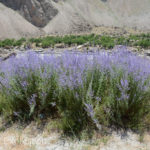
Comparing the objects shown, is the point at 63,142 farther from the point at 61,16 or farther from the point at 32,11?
the point at 32,11

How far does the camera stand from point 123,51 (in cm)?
296

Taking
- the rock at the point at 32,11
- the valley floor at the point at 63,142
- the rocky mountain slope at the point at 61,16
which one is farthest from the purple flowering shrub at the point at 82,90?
the rock at the point at 32,11

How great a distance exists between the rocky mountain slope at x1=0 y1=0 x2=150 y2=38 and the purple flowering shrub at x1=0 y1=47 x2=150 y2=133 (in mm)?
32896

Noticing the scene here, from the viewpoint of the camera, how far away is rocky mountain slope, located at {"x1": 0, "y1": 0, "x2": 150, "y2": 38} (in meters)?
38.1

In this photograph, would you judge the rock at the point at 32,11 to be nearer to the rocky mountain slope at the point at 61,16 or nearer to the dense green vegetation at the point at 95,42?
the rocky mountain slope at the point at 61,16

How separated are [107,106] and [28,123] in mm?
1181

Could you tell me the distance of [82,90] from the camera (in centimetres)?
233

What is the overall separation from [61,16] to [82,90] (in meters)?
44.6

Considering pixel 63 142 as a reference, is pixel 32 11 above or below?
above

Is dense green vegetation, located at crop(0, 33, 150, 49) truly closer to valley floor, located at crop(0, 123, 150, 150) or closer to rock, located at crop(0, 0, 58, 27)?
valley floor, located at crop(0, 123, 150, 150)

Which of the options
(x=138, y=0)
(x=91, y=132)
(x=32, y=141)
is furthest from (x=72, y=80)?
(x=138, y=0)

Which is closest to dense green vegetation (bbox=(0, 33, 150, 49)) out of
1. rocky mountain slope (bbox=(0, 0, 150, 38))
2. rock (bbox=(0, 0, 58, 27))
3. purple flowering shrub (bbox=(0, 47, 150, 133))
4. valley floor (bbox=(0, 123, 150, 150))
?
purple flowering shrub (bbox=(0, 47, 150, 133))

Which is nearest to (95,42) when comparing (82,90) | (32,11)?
(82,90)

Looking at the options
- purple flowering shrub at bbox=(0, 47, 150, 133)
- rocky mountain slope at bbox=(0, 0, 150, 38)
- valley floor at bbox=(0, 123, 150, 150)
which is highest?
rocky mountain slope at bbox=(0, 0, 150, 38)
